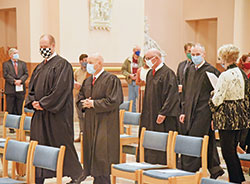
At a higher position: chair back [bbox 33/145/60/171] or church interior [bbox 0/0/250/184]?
church interior [bbox 0/0/250/184]

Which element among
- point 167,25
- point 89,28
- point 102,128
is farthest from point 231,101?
point 167,25

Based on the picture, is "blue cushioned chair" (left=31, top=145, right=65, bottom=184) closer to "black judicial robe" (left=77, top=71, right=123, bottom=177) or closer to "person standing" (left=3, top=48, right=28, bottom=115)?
"black judicial robe" (left=77, top=71, right=123, bottom=177)

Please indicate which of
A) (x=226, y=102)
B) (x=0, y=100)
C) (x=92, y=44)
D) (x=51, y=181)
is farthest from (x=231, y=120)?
(x=0, y=100)

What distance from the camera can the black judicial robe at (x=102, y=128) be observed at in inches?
232

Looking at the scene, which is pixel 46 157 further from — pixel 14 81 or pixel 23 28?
pixel 23 28

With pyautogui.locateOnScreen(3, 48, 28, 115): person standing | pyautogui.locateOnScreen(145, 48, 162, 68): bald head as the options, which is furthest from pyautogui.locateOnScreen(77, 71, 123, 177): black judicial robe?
pyautogui.locateOnScreen(3, 48, 28, 115): person standing

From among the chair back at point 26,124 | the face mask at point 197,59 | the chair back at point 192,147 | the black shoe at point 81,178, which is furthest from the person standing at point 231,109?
the chair back at point 26,124

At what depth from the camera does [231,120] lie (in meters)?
5.24

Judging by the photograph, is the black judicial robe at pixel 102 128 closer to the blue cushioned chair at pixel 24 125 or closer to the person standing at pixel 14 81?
the blue cushioned chair at pixel 24 125

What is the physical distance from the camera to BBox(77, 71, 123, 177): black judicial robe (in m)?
5.89

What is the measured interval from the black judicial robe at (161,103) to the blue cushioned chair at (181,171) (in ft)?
3.31

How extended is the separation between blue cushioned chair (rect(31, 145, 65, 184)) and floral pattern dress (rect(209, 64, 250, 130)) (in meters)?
1.83

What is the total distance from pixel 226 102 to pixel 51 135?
2199 mm

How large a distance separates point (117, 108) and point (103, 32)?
741cm
